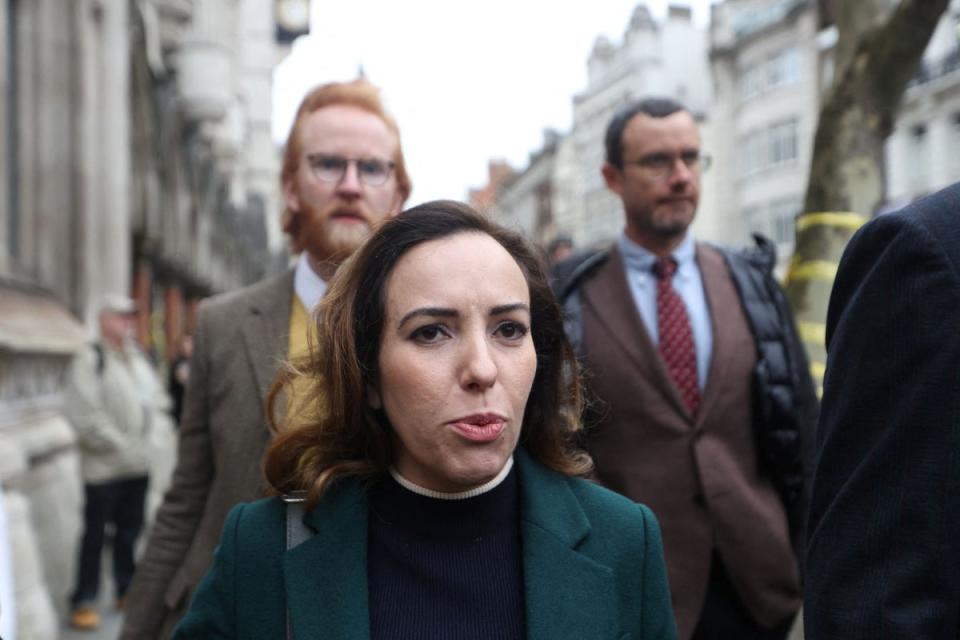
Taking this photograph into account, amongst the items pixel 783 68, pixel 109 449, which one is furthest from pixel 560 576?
pixel 783 68

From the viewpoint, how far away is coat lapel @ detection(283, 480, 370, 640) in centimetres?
212

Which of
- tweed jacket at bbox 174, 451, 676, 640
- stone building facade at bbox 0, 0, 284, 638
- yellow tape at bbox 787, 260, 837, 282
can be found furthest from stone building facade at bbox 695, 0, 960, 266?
tweed jacket at bbox 174, 451, 676, 640

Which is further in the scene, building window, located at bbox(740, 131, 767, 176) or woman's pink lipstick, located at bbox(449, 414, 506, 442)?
building window, located at bbox(740, 131, 767, 176)

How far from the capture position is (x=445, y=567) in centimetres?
219

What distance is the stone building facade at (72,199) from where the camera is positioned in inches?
304

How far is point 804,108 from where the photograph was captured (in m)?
48.7

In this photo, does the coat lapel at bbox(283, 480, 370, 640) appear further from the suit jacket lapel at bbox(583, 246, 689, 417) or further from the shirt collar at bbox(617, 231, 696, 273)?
the shirt collar at bbox(617, 231, 696, 273)

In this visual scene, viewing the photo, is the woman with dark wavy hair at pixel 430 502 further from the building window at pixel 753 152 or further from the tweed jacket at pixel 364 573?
the building window at pixel 753 152

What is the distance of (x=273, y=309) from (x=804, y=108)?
4808cm

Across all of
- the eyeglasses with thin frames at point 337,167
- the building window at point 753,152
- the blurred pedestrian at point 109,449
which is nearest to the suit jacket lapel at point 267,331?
the eyeglasses with thin frames at point 337,167

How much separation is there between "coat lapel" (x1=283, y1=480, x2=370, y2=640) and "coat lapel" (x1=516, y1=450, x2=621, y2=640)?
0.99 ft

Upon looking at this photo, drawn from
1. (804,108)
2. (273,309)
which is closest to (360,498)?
(273,309)

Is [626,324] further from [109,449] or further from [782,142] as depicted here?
[782,142]

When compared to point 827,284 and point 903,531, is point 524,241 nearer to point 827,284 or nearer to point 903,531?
point 903,531
